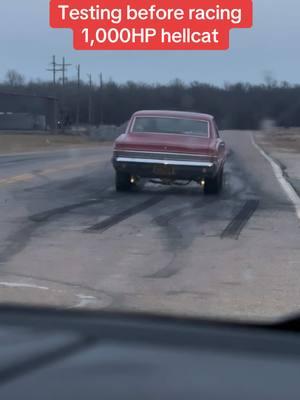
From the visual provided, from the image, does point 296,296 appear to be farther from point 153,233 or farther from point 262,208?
point 262,208

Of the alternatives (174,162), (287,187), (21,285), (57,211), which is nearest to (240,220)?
(57,211)

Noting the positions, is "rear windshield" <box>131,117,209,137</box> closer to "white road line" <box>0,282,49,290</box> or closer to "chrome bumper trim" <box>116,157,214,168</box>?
"chrome bumper trim" <box>116,157,214,168</box>

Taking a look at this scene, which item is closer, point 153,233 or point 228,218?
point 153,233

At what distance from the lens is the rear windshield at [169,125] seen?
1986cm

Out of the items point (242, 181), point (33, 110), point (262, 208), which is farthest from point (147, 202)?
point (33, 110)

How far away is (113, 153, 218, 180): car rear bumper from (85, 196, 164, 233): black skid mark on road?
65 cm

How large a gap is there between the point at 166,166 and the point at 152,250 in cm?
761

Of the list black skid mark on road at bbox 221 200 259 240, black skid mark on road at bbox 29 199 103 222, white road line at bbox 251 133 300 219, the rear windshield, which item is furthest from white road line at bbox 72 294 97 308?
the rear windshield

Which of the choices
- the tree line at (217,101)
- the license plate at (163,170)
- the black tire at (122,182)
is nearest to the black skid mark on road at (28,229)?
the license plate at (163,170)

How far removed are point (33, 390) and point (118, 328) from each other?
0.60 meters

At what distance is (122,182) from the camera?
65.0ft

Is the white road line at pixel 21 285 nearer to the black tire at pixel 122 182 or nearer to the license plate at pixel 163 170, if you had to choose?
the license plate at pixel 163 170

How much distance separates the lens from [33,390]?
2270 millimetres

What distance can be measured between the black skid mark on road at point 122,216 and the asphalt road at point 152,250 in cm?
2
